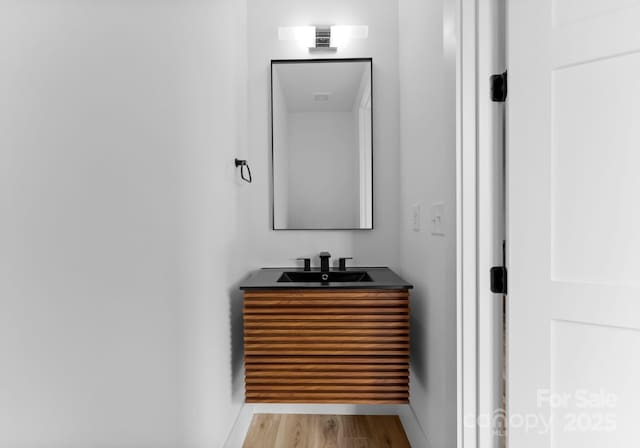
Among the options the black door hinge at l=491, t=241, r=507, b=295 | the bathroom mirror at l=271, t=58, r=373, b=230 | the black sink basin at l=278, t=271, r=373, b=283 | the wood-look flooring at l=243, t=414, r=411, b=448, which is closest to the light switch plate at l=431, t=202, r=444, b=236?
the black door hinge at l=491, t=241, r=507, b=295

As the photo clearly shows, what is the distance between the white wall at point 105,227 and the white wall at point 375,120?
0.91 metres

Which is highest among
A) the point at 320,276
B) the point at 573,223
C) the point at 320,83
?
the point at 320,83

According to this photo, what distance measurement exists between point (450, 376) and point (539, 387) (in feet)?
0.91

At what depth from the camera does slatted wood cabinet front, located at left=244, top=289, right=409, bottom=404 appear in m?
1.86

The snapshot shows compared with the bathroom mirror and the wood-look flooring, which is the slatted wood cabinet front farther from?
the bathroom mirror

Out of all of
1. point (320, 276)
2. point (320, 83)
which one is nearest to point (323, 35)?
point (320, 83)

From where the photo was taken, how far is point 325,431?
2.15 metres

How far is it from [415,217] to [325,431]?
1.26 meters

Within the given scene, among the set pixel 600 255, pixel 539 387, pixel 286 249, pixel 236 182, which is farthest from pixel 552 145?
pixel 286 249

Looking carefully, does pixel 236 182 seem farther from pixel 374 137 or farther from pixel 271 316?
pixel 374 137

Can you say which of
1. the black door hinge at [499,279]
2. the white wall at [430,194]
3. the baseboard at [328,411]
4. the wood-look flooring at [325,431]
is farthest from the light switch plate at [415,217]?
the wood-look flooring at [325,431]

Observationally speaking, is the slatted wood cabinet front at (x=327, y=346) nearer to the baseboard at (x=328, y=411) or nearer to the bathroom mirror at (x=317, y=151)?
the baseboard at (x=328, y=411)

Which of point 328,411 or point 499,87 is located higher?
point 499,87

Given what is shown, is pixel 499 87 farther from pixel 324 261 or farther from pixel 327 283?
pixel 324 261
